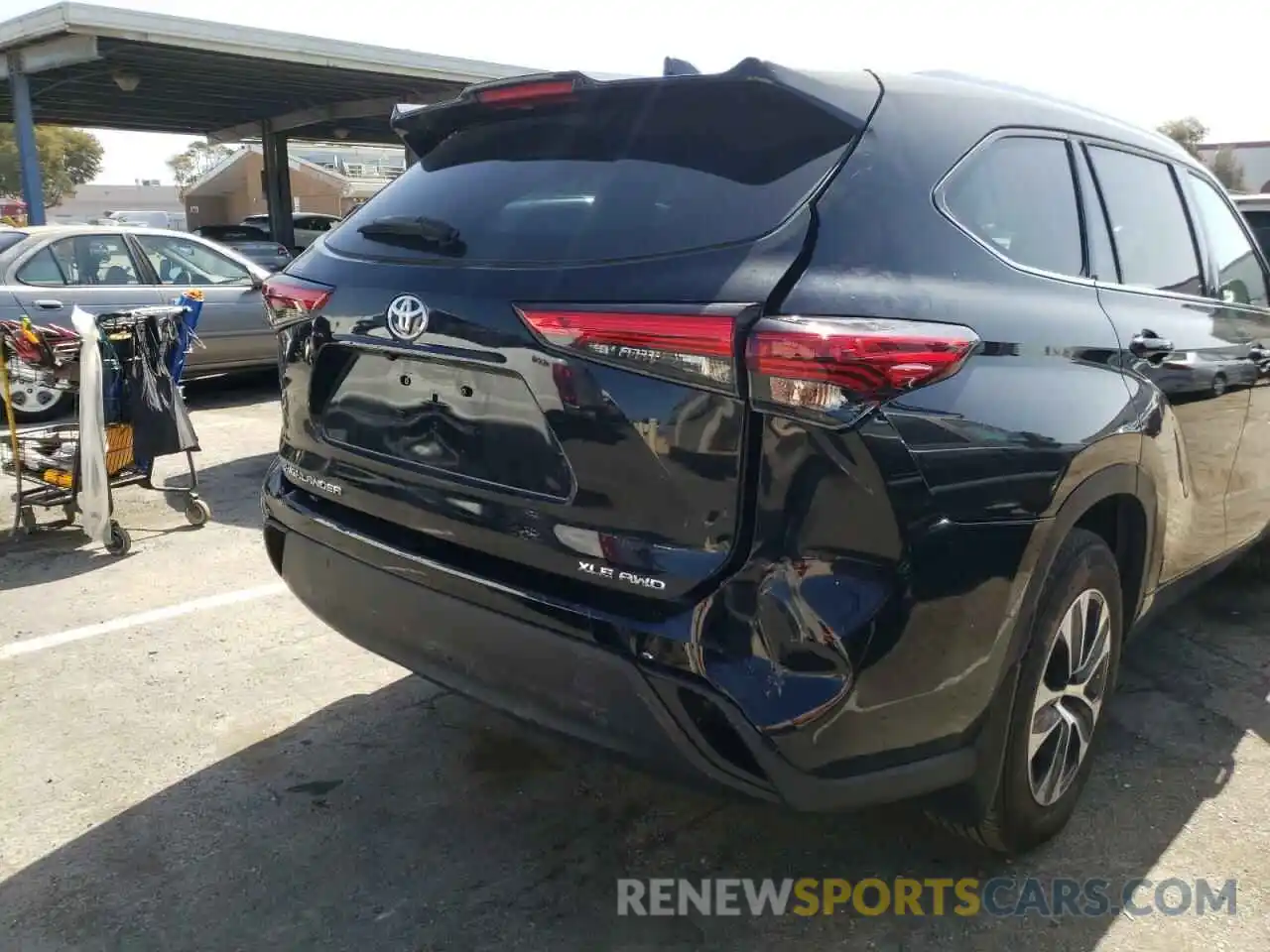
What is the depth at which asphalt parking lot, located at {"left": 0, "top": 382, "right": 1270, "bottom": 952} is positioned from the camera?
2.43 m

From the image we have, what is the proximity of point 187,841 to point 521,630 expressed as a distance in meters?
1.25

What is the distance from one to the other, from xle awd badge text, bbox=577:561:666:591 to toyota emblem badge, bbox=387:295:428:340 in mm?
649

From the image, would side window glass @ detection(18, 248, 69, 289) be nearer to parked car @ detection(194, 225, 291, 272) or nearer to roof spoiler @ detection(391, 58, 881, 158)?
parked car @ detection(194, 225, 291, 272)

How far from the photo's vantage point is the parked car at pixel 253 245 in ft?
47.8

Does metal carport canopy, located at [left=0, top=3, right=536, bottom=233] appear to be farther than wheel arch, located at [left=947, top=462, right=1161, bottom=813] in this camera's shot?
Yes

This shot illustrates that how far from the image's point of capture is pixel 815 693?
1.94m

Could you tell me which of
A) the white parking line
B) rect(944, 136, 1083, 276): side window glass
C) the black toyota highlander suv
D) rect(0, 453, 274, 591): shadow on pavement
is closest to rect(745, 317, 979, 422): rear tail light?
the black toyota highlander suv

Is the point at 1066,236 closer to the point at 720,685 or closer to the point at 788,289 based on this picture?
the point at 788,289

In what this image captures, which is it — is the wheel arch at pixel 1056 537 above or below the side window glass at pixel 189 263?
above

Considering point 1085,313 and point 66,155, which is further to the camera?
point 66,155

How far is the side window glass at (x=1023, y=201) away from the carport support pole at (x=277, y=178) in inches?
842

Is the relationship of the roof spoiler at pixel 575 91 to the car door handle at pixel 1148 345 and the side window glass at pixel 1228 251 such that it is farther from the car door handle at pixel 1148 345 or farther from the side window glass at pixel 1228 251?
the side window glass at pixel 1228 251

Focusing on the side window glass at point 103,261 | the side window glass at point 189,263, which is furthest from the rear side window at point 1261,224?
the side window glass at point 103,261

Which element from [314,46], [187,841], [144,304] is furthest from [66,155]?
[187,841]
